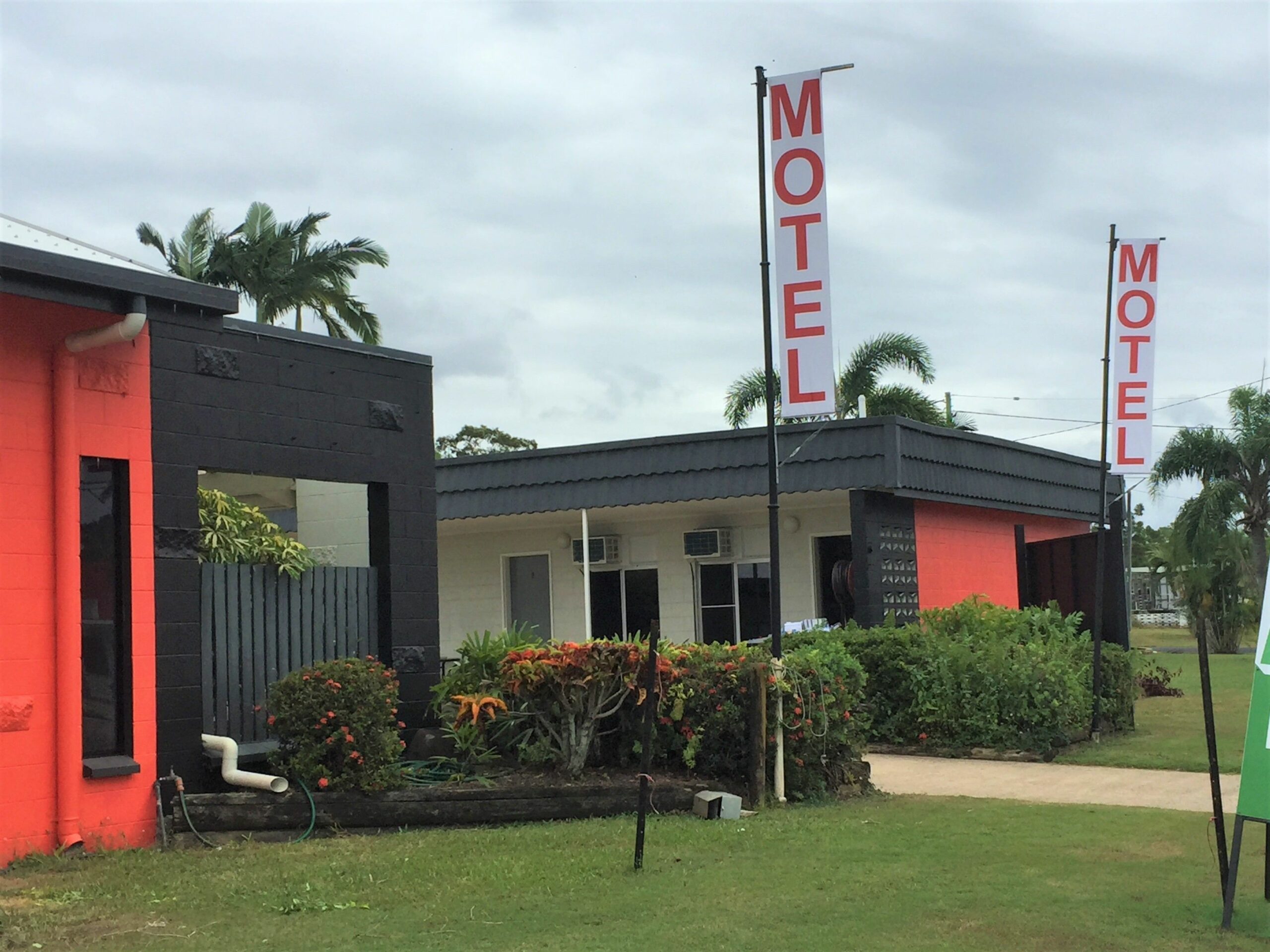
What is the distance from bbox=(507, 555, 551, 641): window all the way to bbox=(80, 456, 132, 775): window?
12851mm

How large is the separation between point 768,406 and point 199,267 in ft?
65.3

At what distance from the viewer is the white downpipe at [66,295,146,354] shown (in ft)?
28.0

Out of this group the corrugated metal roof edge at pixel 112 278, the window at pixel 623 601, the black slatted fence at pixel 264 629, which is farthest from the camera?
the window at pixel 623 601

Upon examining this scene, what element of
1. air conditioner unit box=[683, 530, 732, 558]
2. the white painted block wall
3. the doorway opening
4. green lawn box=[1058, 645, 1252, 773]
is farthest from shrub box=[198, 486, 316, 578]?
the doorway opening

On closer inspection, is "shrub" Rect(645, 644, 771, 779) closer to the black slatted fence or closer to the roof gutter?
the black slatted fence

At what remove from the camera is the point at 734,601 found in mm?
20109

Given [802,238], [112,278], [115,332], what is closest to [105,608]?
[115,332]

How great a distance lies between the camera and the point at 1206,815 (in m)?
9.53

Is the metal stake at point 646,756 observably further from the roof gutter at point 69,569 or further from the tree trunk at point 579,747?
the roof gutter at point 69,569

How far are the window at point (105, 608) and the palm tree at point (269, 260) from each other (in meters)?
19.2

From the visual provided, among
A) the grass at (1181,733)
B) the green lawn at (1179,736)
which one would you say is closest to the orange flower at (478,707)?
the grass at (1181,733)

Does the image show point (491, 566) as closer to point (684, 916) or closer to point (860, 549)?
point (860, 549)

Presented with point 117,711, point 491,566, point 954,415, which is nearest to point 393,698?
point 117,711

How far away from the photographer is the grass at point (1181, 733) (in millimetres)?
12555
